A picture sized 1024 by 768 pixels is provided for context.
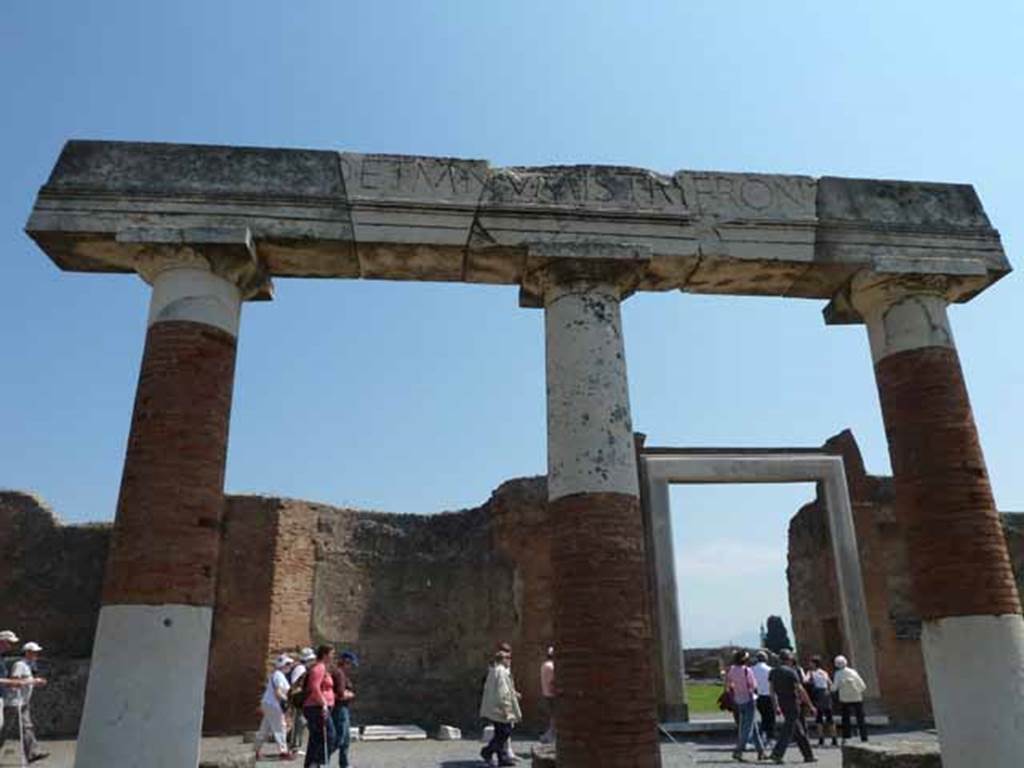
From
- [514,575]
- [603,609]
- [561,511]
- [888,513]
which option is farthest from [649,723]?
[888,513]

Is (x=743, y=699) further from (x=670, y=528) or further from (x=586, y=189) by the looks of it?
(x=586, y=189)

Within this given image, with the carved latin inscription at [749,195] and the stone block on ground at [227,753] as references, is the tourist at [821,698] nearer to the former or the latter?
the stone block on ground at [227,753]

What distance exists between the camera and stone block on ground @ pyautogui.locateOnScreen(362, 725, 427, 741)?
12719 mm

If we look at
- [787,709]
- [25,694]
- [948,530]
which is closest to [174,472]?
[25,694]

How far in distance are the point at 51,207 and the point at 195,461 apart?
2166 mm

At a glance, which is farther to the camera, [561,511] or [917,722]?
[917,722]

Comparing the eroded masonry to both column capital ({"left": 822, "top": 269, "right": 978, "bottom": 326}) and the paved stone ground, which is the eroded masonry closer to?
column capital ({"left": 822, "top": 269, "right": 978, "bottom": 326})

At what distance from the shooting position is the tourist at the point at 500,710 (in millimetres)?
8680

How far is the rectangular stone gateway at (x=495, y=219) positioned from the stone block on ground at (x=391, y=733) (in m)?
9.04

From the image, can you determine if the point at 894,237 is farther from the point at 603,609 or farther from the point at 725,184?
the point at 603,609

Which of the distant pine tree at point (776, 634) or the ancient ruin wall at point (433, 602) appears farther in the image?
the distant pine tree at point (776, 634)

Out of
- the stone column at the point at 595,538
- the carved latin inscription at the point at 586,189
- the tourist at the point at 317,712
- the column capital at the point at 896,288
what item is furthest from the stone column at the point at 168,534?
the column capital at the point at 896,288

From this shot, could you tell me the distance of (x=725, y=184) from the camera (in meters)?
6.55

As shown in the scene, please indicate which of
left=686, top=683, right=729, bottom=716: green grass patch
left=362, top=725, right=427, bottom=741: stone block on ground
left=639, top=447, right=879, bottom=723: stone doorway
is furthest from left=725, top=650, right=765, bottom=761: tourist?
left=686, top=683, right=729, bottom=716: green grass patch
